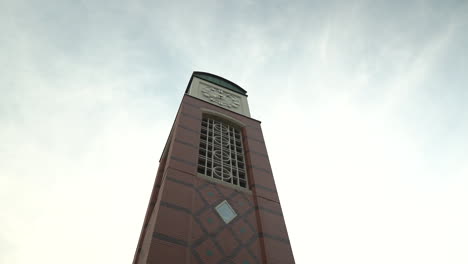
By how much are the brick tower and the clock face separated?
1.54 metres

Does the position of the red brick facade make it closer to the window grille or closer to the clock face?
the window grille

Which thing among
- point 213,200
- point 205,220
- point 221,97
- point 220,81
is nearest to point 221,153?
point 213,200

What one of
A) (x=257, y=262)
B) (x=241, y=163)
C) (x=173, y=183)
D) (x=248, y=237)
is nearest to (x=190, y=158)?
(x=173, y=183)

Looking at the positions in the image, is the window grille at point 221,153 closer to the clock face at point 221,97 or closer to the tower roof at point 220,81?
the clock face at point 221,97

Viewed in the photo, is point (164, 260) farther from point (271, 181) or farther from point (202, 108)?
point (202, 108)

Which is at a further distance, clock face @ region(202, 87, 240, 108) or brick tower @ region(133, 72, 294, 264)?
clock face @ region(202, 87, 240, 108)

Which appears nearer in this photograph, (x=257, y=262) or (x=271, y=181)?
(x=257, y=262)

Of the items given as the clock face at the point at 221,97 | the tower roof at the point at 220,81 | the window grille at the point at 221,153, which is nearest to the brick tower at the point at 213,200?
the window grille at the point at 221,153

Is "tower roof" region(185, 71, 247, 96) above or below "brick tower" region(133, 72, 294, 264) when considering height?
above

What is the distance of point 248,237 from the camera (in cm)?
993

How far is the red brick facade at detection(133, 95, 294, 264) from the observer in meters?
8.52

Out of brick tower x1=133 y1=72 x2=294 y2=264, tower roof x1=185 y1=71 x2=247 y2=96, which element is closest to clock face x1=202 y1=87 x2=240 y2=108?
tower roof x1=185 y1=71 x2=247 y2=96

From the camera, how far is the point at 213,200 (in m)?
10.6

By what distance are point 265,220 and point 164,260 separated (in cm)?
392
